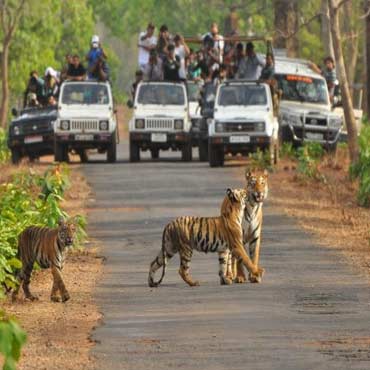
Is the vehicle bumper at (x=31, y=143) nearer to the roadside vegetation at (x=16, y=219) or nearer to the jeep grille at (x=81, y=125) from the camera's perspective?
the jeep grille at (x=81, y=125)

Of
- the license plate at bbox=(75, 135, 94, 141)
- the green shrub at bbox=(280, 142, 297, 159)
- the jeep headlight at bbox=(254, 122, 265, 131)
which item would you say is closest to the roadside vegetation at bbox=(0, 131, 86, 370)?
the jeep headlight at bbox=(254, 122, 265, 131)

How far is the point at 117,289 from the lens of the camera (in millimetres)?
17969

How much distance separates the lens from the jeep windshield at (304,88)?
4459 centimetres

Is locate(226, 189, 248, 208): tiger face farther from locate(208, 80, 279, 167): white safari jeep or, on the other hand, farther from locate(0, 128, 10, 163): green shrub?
locate(0, 128, 10, 163): green shrub

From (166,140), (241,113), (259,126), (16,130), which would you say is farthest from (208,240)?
(16,130)

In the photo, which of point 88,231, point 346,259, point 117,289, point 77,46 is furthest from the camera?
point 77,46

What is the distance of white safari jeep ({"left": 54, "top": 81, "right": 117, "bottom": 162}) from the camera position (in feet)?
138

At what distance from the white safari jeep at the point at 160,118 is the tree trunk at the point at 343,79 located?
705 cm

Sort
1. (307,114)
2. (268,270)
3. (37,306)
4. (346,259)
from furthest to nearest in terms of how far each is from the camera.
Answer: (307,114) → (346,259) → (268,270) → (37,306)

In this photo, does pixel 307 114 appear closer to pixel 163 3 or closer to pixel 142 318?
pixel 142 318

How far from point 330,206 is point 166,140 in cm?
1337

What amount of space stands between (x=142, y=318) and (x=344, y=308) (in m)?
1.80

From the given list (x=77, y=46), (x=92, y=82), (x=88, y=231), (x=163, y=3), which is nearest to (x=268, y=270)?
(x=88, y=231)

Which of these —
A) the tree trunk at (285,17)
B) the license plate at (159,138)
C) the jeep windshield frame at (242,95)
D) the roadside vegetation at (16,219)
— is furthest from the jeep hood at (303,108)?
the roadside vegetation at (16,219)
